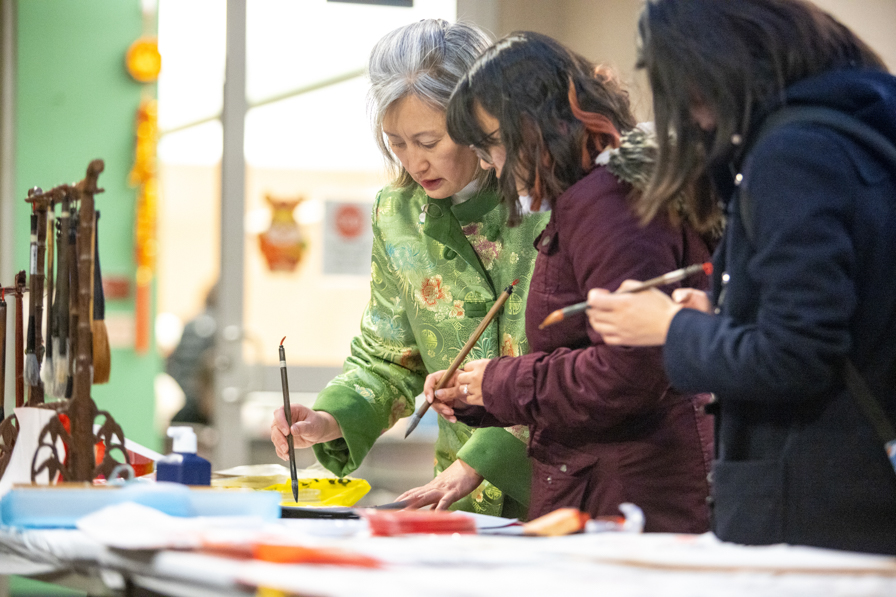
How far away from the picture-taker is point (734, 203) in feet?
3.69

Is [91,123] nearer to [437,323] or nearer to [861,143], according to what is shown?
[437,323]

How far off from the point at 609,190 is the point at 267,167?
299 cm

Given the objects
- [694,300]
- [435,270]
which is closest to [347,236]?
[435,270]

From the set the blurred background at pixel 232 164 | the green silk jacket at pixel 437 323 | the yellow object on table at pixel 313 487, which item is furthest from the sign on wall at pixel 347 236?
the yellow object on table at pixel 313 487

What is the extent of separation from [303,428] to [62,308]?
500mm

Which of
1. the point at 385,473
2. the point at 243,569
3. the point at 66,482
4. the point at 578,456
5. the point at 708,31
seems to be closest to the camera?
the point at 243,569

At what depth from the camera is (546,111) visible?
1.42 meters

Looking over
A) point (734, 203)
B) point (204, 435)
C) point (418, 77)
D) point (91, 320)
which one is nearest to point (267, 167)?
point (204, 435)

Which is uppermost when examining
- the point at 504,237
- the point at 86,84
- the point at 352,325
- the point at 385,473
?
the point at 86,84

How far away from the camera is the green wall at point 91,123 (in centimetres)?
406

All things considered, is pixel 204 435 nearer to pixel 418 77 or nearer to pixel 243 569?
pixel 418 77

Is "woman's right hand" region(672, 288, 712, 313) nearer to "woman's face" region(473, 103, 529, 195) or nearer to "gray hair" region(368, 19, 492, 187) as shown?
"woman's face" region(473, 103, 529, 195)

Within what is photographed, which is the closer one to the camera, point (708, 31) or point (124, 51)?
point (708, 31)

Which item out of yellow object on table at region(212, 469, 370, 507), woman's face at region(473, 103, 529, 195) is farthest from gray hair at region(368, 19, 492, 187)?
yellow object on table at region(212, 469, 370, 507)
